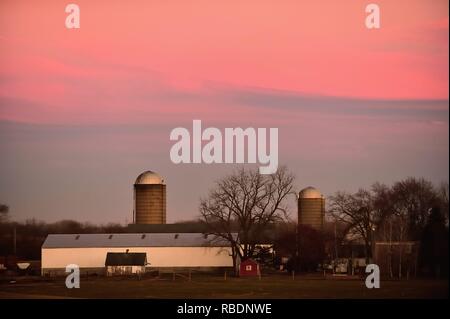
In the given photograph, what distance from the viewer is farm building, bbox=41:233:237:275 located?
185 feet

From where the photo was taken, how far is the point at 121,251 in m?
57.4

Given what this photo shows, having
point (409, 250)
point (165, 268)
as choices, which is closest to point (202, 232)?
point (165, 268)

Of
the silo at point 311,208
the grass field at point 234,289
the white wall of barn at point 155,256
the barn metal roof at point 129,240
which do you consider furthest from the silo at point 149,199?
the grass field at point 234,289

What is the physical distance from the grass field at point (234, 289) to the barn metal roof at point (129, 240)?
1301 centimetres

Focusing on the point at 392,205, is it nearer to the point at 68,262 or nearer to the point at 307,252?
the point at 307,252

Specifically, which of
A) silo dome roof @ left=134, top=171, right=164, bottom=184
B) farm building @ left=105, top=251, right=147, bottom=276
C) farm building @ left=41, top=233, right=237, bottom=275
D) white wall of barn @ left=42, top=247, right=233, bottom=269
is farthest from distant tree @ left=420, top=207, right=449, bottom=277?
silo dome roof @ left=134, top=171, right=164, bottom=184

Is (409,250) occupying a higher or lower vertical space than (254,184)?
lower

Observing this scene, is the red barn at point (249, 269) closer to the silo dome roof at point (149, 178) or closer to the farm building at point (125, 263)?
the farm building at point (125, 263)

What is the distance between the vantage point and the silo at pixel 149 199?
200 ft
